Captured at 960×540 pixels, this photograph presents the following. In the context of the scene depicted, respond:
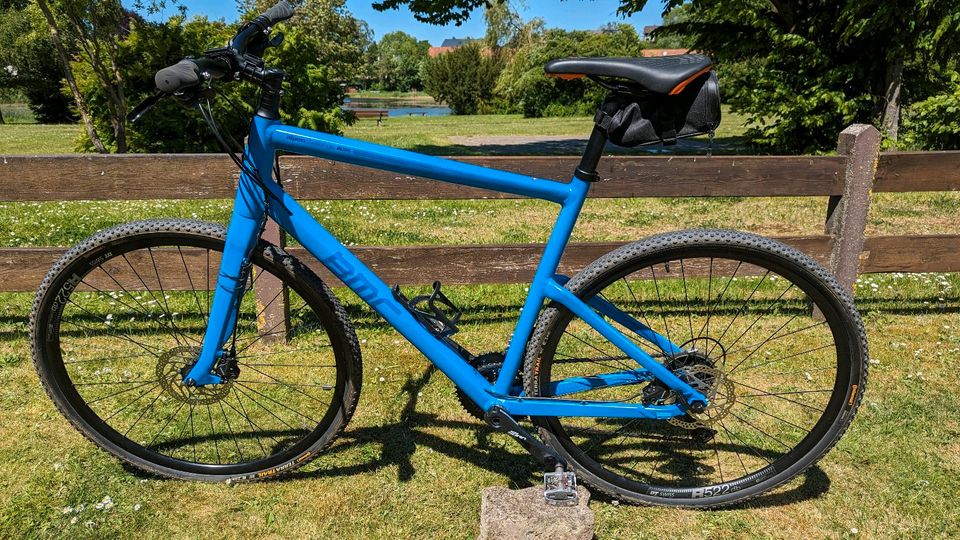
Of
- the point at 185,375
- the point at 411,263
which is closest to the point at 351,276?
the point at 185,375

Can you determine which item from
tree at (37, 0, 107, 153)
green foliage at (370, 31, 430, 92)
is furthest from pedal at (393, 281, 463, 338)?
green foliage at (370, 31, 430, 92)

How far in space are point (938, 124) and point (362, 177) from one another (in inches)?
427

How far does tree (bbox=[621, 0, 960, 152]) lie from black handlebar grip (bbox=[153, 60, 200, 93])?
41.2ft

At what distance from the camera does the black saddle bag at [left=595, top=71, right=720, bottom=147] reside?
2141 millimetres

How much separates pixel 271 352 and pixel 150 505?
1.44 m

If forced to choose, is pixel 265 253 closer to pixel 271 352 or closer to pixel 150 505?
pixel 150 505

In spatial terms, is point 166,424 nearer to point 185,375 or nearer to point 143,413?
point 143,413

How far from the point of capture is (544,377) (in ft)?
8.04

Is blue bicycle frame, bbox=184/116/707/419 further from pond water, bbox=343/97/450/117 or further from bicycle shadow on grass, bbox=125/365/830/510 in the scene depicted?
pond water, bbox=343/97/450/117

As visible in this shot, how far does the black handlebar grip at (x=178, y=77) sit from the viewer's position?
206 cm

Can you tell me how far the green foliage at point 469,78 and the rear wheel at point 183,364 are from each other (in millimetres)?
36747

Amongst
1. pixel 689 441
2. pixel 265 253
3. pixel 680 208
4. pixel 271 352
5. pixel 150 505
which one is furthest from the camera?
pixel 680 208

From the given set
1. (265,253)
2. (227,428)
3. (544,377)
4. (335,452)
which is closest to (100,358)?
(227,428)

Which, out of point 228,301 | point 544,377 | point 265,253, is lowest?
point 544,377
